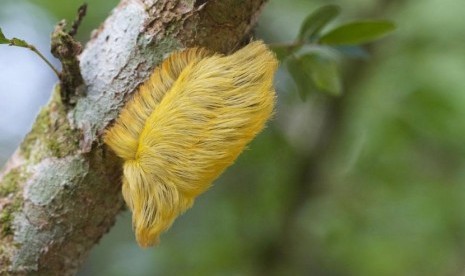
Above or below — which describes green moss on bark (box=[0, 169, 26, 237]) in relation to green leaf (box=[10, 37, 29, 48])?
below

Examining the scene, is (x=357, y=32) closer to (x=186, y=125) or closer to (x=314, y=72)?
(x=314, y=72)

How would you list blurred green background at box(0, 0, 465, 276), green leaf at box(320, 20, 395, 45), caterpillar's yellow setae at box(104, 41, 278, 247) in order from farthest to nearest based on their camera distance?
1. blurred green background at box(0, 0, 465, 276)
2. green leaf at box(320, 20, 395, 45)
3. caterpillar's yellow setae at box(104, 41, 278, 247)

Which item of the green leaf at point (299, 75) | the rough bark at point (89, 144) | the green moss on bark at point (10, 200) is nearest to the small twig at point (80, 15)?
the rough bark at point (89, 144)

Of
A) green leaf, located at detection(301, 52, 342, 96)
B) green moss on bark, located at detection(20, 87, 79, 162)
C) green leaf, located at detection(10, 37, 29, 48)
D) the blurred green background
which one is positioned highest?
green leaf, located at detection(10, 37, 29, 48)

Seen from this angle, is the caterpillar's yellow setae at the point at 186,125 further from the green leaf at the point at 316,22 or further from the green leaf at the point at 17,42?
the green leaf at the point at 316,22

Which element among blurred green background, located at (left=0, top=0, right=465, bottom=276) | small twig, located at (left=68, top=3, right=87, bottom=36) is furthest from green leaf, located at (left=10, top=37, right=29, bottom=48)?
blurred green background, located at (left=0, top=0, right=465, bottom=276)

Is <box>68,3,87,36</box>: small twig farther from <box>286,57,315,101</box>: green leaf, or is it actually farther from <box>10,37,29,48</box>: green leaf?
<box>286,57,315,101</box>: green leaf
